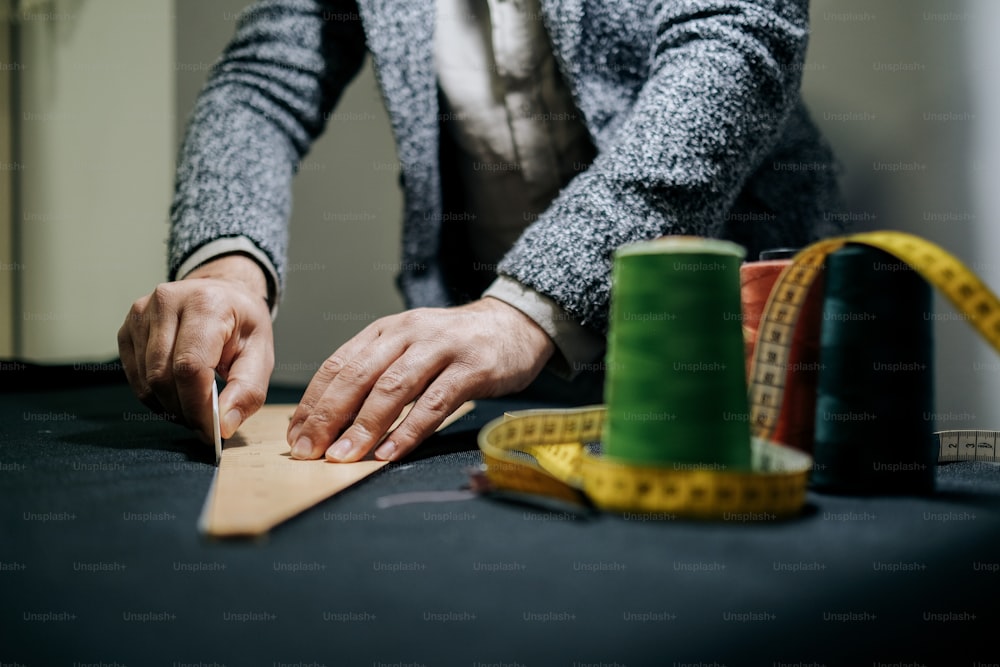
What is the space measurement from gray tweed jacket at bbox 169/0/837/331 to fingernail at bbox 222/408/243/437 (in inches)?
12.9

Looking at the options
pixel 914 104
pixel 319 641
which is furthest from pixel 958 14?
pixel 319 641

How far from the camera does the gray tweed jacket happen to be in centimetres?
79

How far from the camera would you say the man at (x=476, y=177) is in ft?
2.39

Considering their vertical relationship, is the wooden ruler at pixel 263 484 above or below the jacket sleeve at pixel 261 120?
below

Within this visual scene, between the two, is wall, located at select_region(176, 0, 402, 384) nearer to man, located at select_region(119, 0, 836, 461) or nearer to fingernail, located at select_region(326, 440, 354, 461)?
man, located at select_region(119, 0, 836, 461)

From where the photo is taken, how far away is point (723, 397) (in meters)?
0.46

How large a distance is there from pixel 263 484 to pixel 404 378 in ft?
0.58

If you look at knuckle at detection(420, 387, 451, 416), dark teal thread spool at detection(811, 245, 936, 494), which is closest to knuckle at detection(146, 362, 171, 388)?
knuckle at detection(420, 387, 451, 416)

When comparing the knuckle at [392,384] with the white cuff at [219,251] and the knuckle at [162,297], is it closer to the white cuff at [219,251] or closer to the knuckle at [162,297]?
the knuckle at [162,297]

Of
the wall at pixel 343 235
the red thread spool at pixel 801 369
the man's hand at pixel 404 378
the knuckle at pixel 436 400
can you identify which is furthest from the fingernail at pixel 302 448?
the wall at pixel 343 235

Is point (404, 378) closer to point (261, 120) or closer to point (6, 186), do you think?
point (261, 120)

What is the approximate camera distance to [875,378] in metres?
0.50

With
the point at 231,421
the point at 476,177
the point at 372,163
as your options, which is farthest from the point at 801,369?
the point at 372,163

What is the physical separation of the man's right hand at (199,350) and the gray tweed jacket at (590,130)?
0.58 ft
